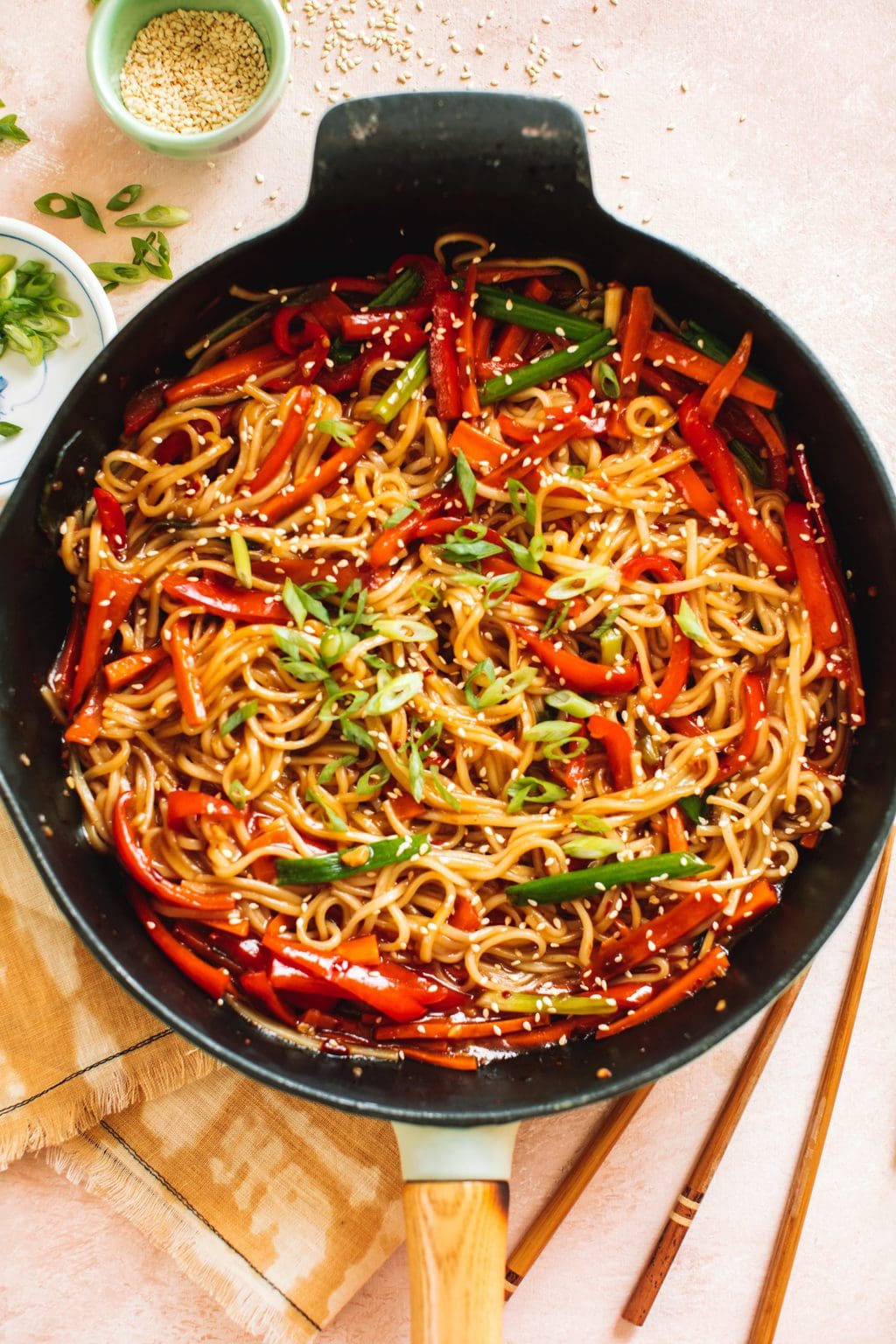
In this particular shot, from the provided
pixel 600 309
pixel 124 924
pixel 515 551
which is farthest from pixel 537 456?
pixel 124 924

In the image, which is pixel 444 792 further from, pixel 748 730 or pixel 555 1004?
pixel 748 730

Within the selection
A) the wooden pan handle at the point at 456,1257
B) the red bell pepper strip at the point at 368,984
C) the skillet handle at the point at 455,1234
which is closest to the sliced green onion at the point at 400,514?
the red bell pepper strip at the point at 368,984

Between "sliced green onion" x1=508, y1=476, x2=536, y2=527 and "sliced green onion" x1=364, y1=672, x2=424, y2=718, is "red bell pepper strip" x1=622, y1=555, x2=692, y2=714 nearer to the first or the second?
"sliced green onion" x1=508, y1=476, x2=536, y2=527

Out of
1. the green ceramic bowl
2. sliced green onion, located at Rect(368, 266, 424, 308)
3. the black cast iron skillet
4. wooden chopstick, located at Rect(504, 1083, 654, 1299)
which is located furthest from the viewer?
wooden chopstick, located at Rect(504, 1083, 654, 1299)

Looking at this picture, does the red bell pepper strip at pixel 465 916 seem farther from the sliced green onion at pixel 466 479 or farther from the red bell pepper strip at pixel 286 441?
the red bell pepper strip at pixel 286 441

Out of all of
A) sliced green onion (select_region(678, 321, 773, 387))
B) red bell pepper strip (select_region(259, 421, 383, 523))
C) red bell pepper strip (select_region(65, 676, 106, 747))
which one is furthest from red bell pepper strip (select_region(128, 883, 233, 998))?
sliced green onion (select_region(678, 321, 773, 387))

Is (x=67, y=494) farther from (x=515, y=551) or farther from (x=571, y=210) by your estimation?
(x=571, y=210)
